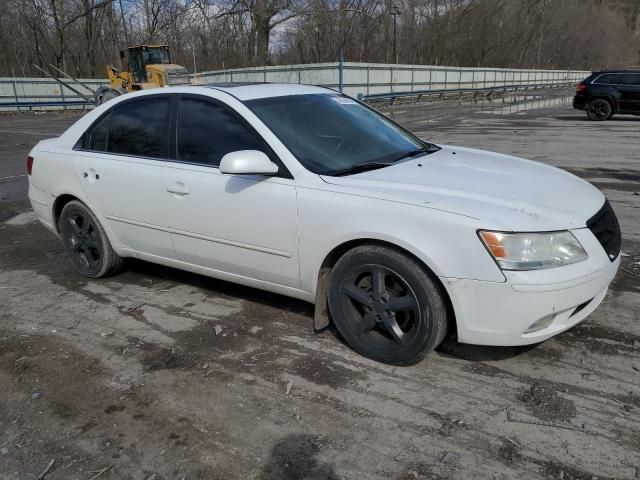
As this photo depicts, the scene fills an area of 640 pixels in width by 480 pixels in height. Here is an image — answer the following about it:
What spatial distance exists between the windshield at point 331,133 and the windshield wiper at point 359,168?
0.06 feet

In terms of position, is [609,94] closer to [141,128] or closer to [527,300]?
[141,128]

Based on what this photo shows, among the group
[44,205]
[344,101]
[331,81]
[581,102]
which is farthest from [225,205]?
[331,81]

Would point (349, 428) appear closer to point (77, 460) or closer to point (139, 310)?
point (77, 460)

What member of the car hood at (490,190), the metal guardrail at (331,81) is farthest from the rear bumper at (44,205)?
the metal guardrail at (331,81)

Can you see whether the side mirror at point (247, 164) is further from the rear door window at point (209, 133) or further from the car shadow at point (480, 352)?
the car shadow at point (480, 352)

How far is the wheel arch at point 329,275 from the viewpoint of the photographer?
2935mm

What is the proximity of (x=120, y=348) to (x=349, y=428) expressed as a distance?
1720 mm

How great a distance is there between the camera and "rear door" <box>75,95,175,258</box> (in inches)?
158

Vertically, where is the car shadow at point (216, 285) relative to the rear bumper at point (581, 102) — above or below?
below

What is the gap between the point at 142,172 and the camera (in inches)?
159

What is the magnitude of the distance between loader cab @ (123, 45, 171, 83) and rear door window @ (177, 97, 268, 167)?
903 inches

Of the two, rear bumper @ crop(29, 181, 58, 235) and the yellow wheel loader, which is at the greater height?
the yellow wheel loader

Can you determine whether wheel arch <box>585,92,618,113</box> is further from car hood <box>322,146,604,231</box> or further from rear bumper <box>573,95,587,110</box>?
car hood <box>322,146,604,231</box>

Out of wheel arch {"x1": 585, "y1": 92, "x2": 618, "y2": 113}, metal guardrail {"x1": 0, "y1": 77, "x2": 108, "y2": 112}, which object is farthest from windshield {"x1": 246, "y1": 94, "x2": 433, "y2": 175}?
metal guardrail {"x1": 0, "y1": 77, "x2": 108, "y2": 112}
